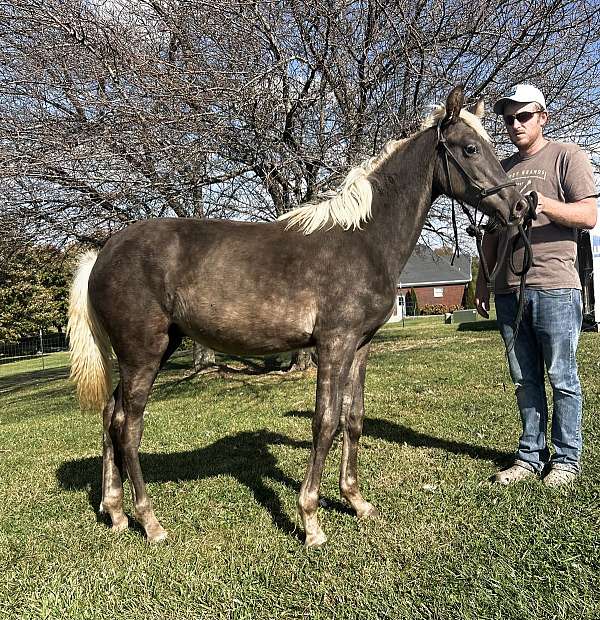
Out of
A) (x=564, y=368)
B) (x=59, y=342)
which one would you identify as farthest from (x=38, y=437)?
(x=59, y=342)

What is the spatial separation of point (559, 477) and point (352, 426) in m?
1.50

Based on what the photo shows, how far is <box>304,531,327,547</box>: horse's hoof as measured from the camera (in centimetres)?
310

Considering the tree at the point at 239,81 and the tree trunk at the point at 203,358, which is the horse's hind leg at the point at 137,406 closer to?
the tree at the point at 239,81

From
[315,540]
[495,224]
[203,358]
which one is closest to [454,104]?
[495,224]

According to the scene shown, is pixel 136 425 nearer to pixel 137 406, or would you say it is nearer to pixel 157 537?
pixel 137 406

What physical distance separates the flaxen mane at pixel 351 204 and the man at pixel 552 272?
19.2 inches

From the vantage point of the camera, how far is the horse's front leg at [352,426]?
3568 mm

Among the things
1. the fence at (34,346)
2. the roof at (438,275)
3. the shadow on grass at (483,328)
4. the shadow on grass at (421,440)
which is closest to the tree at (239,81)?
the shadow on grass at (421,440)

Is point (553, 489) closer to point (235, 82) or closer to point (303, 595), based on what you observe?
point (303, 595)

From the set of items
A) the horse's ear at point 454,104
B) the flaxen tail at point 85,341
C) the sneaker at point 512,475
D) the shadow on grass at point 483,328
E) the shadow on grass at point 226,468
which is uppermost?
the horse's ear at point 454,104

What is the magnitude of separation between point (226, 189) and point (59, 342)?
1004 inches

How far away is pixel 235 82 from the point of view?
26.1 feet

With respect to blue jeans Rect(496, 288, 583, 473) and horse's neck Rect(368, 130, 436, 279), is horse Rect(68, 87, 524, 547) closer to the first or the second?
horse's neck Rect(368, 130, 436, 279)

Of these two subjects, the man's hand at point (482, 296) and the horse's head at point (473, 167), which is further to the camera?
the man's hand at point (482, 296)
